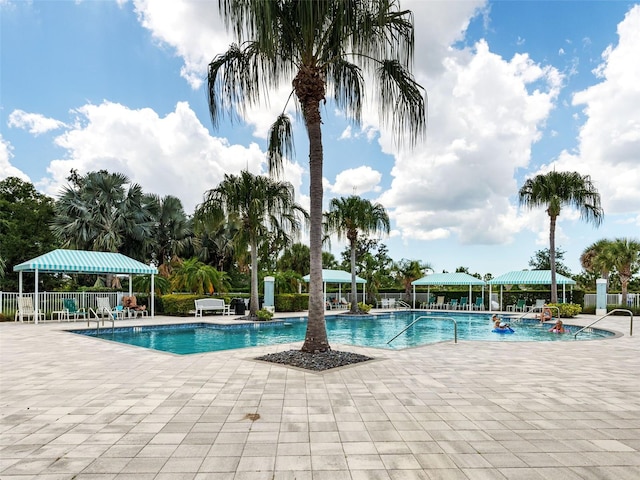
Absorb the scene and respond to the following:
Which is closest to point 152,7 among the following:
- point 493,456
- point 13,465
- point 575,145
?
point 13,465

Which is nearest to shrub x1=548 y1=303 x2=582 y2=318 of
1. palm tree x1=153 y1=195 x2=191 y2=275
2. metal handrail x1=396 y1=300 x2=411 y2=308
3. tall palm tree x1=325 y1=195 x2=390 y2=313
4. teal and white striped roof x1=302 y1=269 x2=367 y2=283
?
tall palm tree x1=325 y1=195 x2=390 y2=313

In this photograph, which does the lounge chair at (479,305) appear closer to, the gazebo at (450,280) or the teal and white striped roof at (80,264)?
the gazebo at (450,280)

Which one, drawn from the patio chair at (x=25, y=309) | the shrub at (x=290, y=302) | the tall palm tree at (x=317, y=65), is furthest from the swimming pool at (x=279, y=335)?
the tall palm tree at (x=317, y=65)

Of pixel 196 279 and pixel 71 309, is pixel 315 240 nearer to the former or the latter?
pixel 71 309

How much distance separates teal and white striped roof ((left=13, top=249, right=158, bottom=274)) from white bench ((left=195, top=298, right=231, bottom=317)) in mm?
2639

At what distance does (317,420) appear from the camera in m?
4.30

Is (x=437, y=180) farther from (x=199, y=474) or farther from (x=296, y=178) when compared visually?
(x=199, y=474)

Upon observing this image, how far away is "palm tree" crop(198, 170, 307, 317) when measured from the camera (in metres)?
16.3

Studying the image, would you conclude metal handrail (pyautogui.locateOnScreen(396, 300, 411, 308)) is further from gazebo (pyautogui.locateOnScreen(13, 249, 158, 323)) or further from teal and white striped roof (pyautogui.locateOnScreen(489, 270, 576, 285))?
gazebo (pyautogui.locateOnScreen(13, 249, 158, 323))

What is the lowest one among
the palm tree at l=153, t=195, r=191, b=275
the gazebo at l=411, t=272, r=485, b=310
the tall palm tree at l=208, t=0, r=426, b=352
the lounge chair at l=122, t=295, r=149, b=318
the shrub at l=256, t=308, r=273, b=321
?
the shrub at l=256, t=308, r=273, b=321

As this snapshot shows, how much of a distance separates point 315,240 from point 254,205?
8.72 m

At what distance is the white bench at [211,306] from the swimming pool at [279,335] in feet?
9.76

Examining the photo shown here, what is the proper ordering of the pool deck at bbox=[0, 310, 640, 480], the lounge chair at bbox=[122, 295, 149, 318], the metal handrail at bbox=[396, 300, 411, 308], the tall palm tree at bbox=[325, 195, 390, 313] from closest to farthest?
the pool deck at bbox=[0, 310, 640, 480] < the lounge chair at bbox=[122, 295, 149, 318] < the tall palm tree at bbox=[325, 195, 390, 313] < the metal handrail at bbox=[396, 300, 411, 308]

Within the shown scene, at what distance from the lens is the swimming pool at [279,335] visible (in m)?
12.2
